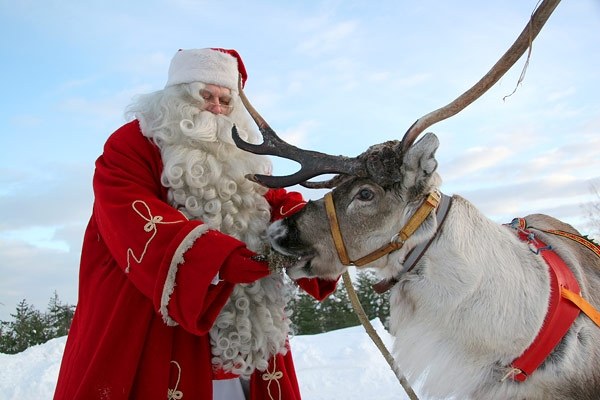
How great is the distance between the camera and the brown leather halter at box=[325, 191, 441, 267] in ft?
9.87

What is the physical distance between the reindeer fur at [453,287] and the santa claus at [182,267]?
433mm

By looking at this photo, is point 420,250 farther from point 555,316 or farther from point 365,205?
point 555,316

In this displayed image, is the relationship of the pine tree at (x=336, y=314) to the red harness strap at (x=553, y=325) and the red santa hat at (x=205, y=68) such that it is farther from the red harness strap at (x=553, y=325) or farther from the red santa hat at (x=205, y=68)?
the red harness strap at (x=553, y=325)

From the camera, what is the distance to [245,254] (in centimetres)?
306

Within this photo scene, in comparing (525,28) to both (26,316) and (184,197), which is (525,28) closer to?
(184,197)

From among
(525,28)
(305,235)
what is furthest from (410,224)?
(525,28)

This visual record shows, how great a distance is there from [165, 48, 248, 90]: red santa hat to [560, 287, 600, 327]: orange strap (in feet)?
7.98

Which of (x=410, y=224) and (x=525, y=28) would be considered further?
(x=410, y=224)

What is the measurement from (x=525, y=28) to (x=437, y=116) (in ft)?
1.86

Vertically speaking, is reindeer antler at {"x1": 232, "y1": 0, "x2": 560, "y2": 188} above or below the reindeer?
above

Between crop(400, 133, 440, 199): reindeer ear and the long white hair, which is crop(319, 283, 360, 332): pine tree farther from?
crop(400, 133, 440, 199): reindeer ear

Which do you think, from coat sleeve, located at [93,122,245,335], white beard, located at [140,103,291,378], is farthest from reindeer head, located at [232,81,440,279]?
white beard, located at [140,103,291,378]

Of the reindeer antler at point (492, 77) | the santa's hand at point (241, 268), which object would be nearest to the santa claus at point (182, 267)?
the santa's hand at point (241, 268)

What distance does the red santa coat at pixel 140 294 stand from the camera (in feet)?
9.90
